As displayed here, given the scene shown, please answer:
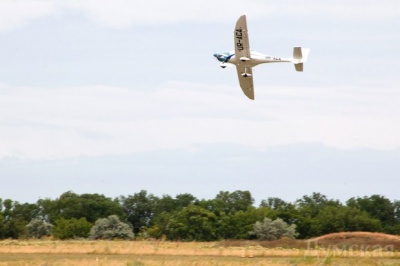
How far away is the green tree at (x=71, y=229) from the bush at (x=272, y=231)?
10.4m

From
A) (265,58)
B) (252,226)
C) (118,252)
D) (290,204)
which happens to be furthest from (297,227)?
(118,252)

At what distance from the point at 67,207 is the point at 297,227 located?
18182 mm

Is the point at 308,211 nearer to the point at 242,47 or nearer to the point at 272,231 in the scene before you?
the point at 272,231

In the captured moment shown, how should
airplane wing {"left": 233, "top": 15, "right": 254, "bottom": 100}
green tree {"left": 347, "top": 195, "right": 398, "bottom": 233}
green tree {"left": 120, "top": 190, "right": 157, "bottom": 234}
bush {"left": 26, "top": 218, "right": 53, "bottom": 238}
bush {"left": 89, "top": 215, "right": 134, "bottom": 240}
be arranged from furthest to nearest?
green tree {"left": 120, "top": 190, "right": 157, "bottom": 234} → green tree {"left": 347, "top": 195, "right": 398, "bottom": 233} → bush {"left": 26, "top": 218, "right": 53, "bottom": 238} → bush {"left": 89, "top": 215, "right": 134, "bottom": 240} → airplane wing {"left": 233, "top": 15, "right": 254, "bottom": 100}

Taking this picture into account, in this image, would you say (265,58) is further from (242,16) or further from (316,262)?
(316,262)

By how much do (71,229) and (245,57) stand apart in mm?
19626

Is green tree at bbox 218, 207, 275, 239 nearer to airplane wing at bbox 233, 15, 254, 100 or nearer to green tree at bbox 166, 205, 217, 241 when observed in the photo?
green tree at bbox 166, 205, 217, 241

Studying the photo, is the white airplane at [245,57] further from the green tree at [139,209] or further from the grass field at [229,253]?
the green tree at [139,209]

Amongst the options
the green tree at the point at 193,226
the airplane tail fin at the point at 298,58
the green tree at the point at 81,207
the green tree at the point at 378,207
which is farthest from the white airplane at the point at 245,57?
the green tree at the point at 81,207

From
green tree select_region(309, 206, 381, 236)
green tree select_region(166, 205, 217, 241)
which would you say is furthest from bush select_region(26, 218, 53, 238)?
green tree select_region(309, 206, 381, 236)

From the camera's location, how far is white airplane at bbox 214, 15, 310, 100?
37.5 metres

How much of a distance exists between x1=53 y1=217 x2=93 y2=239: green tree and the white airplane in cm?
1689

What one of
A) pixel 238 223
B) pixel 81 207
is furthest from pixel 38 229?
pixel 238 223

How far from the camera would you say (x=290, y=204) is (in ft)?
193
